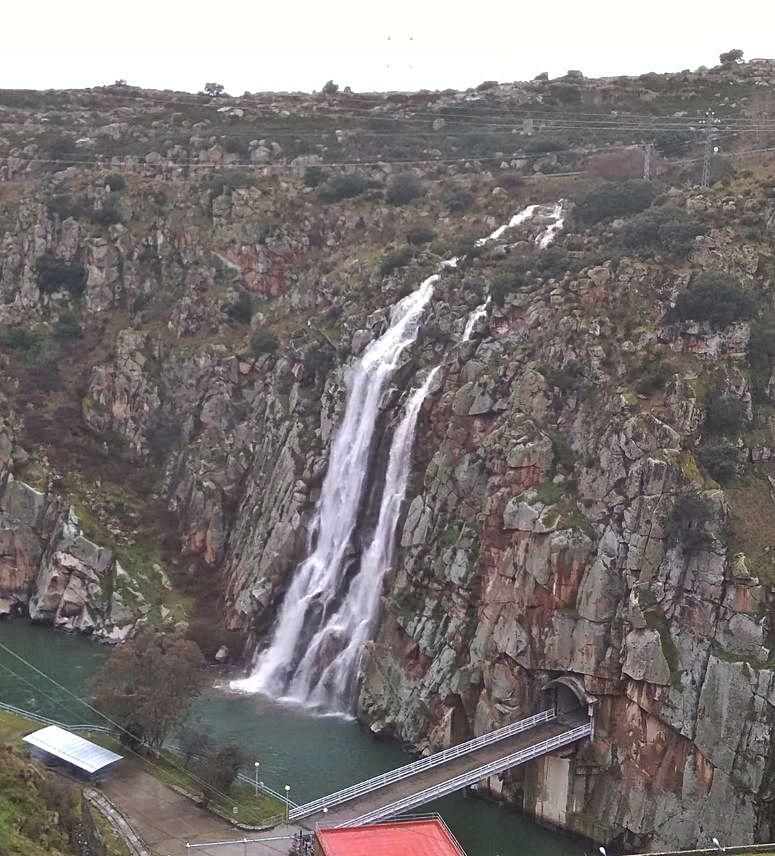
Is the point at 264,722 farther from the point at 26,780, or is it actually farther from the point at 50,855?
the point at 50,855

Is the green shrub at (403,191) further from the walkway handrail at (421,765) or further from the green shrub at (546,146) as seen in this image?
the walkway handrail at (421,765)

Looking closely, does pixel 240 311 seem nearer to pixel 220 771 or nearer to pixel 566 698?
pixel 566 698

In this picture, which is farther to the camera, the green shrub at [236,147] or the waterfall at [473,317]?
the green shrub at [236,147]

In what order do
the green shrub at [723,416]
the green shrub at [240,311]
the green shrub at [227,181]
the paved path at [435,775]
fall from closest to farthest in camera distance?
the paved path at [435,775] < the green shrub at [723,416] < the green shrub at [240,311] < the green shrub at [227,181]

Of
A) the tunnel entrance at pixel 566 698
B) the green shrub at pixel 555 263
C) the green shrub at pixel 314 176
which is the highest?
the green shrub at pixel 314 176

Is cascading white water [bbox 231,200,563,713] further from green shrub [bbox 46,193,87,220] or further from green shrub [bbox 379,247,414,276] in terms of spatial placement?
green shrub [bbox 46,193,87,220]

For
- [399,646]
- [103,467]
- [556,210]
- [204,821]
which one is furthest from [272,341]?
[204,821]

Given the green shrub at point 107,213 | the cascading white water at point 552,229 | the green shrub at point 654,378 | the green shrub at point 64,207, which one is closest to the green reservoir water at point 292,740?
the green shrub at point 654,378
